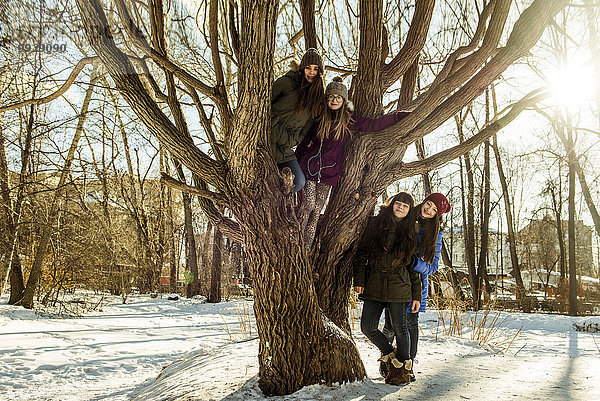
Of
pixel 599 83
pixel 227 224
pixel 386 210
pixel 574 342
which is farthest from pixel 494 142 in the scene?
pixel 227 224

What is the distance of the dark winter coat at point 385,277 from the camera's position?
2.93m

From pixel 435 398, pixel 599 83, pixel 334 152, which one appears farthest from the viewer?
pixel 599 83

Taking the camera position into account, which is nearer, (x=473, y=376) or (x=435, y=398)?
(x=435, y=398)

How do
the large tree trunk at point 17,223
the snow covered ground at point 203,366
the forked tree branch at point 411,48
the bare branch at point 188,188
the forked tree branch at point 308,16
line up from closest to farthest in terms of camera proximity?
the bare branch at point 188,188 → the snow covered ground at point 203,366 → the forked tree branch at point 411,48 → the forked tree branch at point 308,16 → the large tree trunk at point 17,223

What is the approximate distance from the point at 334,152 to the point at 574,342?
7.20 meters

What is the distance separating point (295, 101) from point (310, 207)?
0.77 meters

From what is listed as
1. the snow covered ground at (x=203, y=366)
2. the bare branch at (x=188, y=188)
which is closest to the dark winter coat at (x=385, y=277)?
the snow covered ground at (x=203, y=366)

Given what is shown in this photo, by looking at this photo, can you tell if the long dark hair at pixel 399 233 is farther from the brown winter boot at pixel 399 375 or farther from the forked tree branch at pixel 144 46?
the forked tree branch at pixel 144 46

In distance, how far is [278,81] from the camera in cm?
261

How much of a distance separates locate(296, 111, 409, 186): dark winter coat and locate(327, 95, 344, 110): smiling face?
0.17 m

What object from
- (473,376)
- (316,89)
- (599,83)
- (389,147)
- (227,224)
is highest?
(599,83)

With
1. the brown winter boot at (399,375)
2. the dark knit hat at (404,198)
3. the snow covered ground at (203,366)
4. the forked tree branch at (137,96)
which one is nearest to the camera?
the forked tree branch at (137,96)

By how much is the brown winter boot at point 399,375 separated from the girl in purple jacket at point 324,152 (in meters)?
1.09

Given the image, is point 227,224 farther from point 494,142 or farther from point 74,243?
point 494,142
